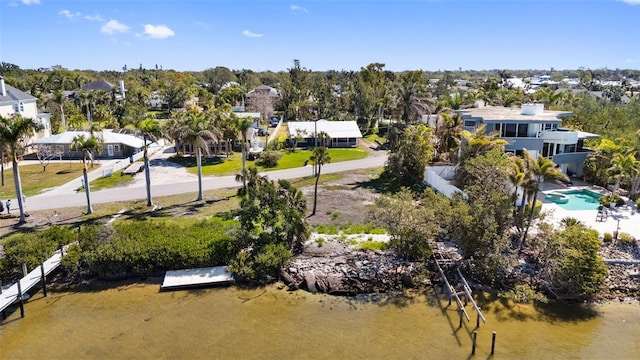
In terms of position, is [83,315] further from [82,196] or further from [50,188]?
[50,188]

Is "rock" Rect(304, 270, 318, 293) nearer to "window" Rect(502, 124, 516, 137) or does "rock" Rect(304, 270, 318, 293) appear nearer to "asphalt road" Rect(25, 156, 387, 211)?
"asphalt road" Rect(25, 156, 387, 211)

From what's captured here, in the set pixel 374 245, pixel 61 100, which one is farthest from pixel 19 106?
pixel 374 245

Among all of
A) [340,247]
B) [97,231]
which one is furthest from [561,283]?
[97,231]

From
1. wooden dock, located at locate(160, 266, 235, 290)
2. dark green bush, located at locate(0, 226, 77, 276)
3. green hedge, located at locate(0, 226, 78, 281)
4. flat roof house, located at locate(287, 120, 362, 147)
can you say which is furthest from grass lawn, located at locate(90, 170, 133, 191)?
flat roof house, located at locate(287, 120, 362, 147)

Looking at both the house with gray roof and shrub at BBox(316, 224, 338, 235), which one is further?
the house with gray roof

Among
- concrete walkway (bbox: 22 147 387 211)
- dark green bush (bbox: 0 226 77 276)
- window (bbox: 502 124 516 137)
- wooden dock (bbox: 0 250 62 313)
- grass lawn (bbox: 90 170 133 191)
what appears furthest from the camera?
grass lawn (bbox: 90 170 133 191)

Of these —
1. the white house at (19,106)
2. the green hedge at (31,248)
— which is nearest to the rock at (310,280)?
the green hedge at (31,248)

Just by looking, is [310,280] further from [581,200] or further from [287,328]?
[581,200]
